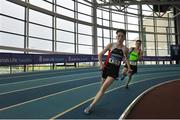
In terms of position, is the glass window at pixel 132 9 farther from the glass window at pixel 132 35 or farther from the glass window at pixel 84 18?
the glass window at pixel 84 18

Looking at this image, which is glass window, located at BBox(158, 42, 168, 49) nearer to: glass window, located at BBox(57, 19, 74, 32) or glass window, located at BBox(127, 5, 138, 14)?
glass window, located at BBox(127, 5, 138, 14)

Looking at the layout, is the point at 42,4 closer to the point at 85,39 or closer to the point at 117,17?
the point at 85,39

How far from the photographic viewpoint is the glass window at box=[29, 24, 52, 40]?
773 inches

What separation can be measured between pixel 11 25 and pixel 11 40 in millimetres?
1075

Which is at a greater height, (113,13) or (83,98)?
(113,13)

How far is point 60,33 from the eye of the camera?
23.2m

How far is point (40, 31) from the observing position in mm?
20594

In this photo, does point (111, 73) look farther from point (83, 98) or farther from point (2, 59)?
point (2, 59)

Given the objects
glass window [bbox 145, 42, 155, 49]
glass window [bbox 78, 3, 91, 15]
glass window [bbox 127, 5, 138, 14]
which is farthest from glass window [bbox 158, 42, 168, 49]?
glass window [bbox 78, 3, 91, 15]

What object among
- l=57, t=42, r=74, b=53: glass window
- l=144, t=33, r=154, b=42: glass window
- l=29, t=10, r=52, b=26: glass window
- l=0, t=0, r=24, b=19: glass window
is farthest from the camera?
l=144, t=33, r=154, b=42: glass window

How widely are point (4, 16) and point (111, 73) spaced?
1390 centimetres

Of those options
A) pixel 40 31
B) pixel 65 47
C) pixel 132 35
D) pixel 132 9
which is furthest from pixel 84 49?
pixel 132 9

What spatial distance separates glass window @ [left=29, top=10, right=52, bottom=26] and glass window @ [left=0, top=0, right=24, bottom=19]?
3.55 ft

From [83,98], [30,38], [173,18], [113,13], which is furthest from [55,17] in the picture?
[173,18]
